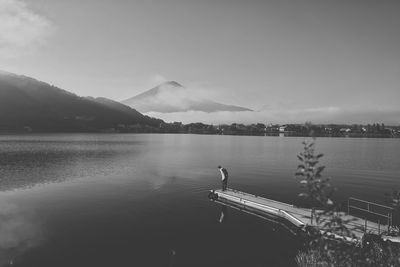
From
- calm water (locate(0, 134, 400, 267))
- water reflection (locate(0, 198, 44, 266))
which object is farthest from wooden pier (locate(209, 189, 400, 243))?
water reflection (locate(0, 198, 44, 266))

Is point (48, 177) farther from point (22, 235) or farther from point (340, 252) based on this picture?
point (340, 252)

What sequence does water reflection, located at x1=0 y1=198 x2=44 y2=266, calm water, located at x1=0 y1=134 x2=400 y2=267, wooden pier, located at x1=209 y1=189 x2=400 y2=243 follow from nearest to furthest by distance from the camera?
water reflection, located at x1=0 y1=198 x2=44 y2=266
calm water, located at x1=0 y1=134 x2=400 y2=267
wooden pier, located at x1=209 y1=189 x2=400 y2=243

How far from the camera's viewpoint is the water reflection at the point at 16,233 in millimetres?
19716

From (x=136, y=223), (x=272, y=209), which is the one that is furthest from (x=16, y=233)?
(x=272, y=209)

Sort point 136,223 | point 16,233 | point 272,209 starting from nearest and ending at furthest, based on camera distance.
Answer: point 16,233
point 136,223
point 272,209

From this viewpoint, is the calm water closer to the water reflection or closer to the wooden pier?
the water reflection

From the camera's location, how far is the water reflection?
64.7ft

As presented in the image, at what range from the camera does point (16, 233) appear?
2352 centimetres

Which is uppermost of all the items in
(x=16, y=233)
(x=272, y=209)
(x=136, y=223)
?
(x=272, y=209)

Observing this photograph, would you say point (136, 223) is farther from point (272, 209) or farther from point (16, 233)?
point (272, 209)

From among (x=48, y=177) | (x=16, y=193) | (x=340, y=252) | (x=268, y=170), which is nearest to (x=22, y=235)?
(x=16, y=193)

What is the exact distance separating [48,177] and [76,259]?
35.3 m

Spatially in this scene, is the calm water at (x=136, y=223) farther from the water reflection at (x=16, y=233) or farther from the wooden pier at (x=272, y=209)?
the wooden pier at (x=272, y=209)

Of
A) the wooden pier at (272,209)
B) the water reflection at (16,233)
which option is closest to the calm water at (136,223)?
the water reflection at (16,233)
